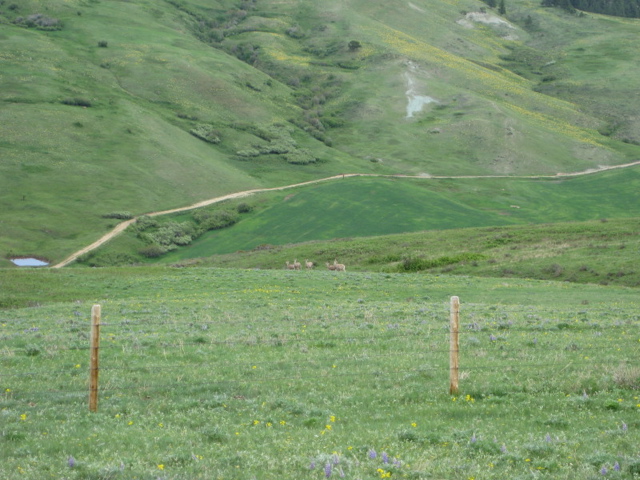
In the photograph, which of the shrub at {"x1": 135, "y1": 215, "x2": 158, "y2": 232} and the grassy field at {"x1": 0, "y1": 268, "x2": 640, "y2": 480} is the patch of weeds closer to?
the grassy field at {"x1": 0, "y1": 268, "x2": 640, "y2": 480}

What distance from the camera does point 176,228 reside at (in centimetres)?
10581

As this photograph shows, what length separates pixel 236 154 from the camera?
150m

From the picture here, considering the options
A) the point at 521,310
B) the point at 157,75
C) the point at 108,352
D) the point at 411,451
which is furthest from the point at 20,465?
the point at 157,75

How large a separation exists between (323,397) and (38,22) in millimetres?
213813

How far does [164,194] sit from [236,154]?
32.4 m

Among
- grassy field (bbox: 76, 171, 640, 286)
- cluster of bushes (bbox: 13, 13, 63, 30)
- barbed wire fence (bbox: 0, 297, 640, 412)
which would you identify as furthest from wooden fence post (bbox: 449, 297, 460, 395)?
cluster of bushes (bbox: 13, 13, 63, 30)

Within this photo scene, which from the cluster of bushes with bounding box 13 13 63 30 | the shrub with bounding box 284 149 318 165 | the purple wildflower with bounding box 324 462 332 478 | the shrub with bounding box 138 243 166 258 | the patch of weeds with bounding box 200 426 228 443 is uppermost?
the cluster of bushes with bounding box 13 13 63 30

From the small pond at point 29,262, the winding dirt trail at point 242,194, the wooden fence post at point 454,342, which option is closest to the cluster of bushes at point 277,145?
the winding dirt trail at point 242,194

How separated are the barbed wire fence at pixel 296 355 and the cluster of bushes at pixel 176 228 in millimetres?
76748

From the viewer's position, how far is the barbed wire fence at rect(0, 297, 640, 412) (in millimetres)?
14695

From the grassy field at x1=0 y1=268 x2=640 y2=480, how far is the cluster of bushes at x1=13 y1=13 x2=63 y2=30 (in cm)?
19409

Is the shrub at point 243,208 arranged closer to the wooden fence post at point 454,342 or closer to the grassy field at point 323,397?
the grassy field at point 323,397

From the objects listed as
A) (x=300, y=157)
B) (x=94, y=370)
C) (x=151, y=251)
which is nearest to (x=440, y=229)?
(x=151, y=251)

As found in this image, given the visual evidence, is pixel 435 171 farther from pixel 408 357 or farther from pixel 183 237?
pixel 408 357
